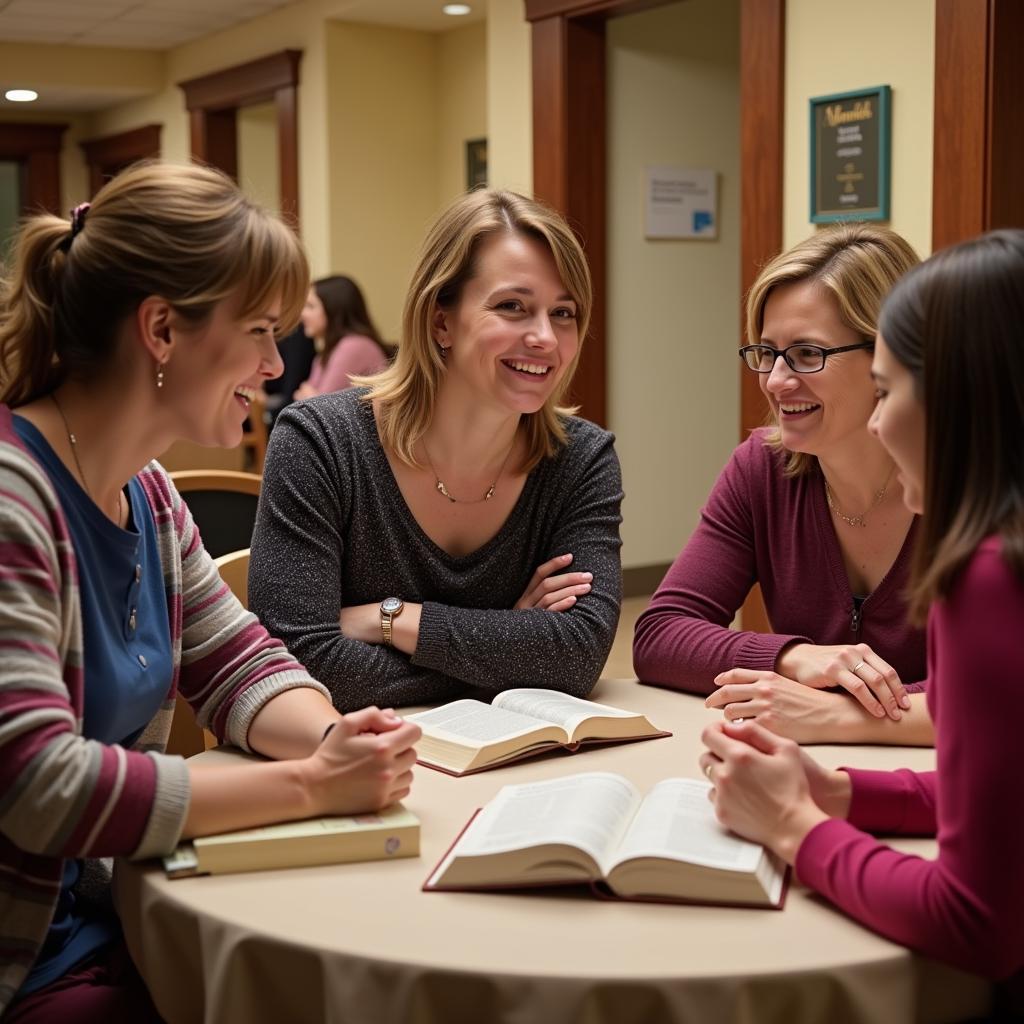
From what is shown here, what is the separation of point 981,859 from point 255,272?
3.34 ft

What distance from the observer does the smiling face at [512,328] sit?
7.27 feet

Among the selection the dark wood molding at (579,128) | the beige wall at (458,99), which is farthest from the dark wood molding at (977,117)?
the beige wall at (458,99)

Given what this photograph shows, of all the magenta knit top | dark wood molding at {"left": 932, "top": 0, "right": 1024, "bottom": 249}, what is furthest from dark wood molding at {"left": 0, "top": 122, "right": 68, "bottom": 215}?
the magenta knit top

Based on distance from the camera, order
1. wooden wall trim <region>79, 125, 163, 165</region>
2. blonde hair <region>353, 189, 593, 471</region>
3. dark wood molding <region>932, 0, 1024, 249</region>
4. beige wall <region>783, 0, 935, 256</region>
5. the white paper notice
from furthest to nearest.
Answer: wooden wall trim <region>79, 125, 163, 165</region>
the white paper notice
beige wall <region>783, 0, 935, 256</region>
dark wood molding <region>932, 0, 1024, 249</region>
blonde hair <region>353, 189, 593, 471</region>

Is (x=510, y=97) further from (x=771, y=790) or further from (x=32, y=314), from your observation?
(x=771, y=790)

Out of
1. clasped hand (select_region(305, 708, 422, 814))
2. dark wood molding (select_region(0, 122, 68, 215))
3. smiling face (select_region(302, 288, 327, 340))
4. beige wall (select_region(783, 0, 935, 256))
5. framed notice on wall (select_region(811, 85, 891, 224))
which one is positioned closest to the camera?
clasped hand (select_region(305, 708, 422, 814))

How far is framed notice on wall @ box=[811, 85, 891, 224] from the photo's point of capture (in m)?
4.39

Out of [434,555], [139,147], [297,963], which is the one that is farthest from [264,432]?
[297,963]

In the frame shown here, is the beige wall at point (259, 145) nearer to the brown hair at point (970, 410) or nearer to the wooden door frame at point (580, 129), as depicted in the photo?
the wooden door frame at point (580, 129)

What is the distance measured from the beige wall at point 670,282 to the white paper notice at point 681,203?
0.04 m

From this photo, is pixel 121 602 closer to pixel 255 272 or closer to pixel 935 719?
pixel 255 272

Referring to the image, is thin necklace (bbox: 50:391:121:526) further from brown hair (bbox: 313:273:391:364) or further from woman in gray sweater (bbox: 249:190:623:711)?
brown hair (bbox: 313:273:391:364)

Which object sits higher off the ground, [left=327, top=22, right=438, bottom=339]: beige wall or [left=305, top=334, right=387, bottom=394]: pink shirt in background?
[left=327, top=22, right=438, bottom=339]: beige wall

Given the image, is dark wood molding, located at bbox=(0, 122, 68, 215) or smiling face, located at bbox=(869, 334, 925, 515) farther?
dark wood molding, located at bbox=(0, 122, 68, 215)
